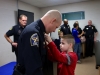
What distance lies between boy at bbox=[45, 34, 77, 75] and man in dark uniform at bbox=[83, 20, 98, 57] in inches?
171

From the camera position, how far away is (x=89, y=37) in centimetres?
543

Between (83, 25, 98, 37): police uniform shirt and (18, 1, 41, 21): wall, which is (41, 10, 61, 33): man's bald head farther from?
(83, 25, 98, 37): police uniform shirt

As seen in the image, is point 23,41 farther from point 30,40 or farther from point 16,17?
point 16,17

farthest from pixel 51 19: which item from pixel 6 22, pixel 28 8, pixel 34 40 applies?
pixel 28 8

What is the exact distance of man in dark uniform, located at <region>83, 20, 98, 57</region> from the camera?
5.39m

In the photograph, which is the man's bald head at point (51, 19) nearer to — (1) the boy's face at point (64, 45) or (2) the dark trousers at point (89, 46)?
(1) the boy's face at point (64, 45)

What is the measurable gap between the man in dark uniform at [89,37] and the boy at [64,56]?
4344 mm

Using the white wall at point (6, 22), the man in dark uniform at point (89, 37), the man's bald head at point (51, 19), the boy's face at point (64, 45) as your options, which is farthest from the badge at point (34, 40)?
the man in dark uniform at point (89, 37)

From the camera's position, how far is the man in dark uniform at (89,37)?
5387 mm

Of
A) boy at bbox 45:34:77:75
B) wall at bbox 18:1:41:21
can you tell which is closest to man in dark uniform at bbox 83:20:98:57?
wall at bbox 18:1:41:21

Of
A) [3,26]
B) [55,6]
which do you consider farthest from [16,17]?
[55,6]

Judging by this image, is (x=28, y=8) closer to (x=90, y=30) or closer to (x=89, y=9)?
(x=89, y=9)

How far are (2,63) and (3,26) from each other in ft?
4.41

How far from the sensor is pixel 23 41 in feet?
2.81
